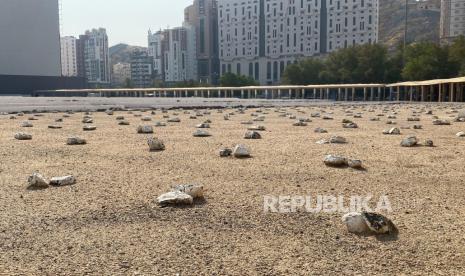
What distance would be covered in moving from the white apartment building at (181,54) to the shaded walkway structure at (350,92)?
58.4m

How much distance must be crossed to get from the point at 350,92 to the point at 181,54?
8531cm

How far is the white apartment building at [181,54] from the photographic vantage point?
13888 centimetres

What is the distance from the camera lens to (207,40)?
139 meters

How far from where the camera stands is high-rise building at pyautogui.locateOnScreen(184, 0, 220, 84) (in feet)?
453

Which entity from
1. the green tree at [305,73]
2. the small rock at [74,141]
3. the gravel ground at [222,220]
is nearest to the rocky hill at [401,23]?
the green tree at [305,73]

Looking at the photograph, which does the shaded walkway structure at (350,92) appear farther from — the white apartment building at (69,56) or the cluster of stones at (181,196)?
the white apartment building at (69,56)

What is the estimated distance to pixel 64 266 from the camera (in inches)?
79.4

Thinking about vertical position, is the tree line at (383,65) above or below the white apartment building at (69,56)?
below

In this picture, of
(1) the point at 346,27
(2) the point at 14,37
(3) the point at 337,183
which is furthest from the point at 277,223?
(1) the point at 346,27

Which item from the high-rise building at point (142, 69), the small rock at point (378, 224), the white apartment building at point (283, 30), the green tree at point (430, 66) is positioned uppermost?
the white apartment building at point (283, 30)

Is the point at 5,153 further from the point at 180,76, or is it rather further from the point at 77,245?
the point at 180,76

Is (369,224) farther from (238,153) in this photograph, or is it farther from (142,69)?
(142,69)

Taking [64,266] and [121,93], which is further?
[121,93]

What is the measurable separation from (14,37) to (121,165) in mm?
87945
